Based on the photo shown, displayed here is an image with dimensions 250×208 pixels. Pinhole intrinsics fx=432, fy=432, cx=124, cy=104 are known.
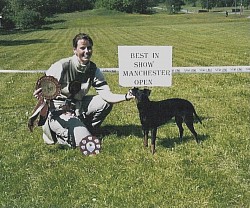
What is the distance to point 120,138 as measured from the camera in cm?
602

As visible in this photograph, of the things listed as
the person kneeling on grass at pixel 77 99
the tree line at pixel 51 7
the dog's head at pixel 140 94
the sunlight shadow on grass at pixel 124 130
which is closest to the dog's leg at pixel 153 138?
the dog's head at pixel 140 94

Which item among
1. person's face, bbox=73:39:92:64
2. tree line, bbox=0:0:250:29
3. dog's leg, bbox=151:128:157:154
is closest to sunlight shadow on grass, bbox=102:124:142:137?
dog's leg, bbox=151:128:157:154

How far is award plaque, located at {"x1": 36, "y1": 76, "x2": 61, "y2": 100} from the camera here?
520cm

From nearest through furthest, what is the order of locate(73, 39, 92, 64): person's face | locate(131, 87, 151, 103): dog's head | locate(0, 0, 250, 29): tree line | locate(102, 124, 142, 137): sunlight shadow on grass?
1. locate(131, 87, 151, 103): dog's head
2. locate(73, 39, 92, 64): person's face
3. locate(102, 124, 142, 137): sunlight shadow on grass
4. locate(0, 0, 250, 29): tree line

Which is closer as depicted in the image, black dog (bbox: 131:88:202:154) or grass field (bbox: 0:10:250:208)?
grass field (bbox: 0:10:250:208)

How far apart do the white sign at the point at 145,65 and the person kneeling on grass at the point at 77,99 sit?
0.92 ft

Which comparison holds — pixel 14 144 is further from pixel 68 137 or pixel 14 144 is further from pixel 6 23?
pixel 6 23

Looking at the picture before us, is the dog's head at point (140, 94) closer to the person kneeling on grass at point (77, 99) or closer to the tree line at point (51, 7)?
the person kneeling on grass at point (77, 99)

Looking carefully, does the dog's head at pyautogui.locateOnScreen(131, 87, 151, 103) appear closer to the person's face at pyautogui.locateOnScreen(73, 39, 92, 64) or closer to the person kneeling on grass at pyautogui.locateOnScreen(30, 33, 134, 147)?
the person kneeling on grass at pyautogui.locateOnScreen(30, 33, 134, 147)

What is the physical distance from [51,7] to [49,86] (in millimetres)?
97040

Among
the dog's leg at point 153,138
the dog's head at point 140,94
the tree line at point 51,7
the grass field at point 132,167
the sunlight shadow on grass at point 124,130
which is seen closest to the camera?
the grass field at point 132,167

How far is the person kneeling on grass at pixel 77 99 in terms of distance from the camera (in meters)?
5.44

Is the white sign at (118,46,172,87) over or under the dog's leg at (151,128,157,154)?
over

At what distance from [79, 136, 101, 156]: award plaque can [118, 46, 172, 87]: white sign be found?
78cm
